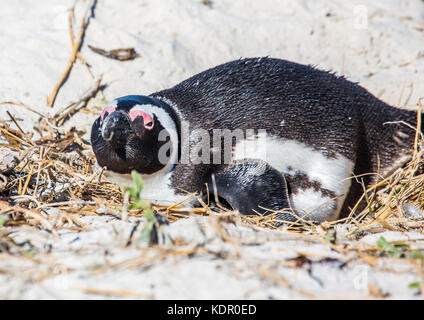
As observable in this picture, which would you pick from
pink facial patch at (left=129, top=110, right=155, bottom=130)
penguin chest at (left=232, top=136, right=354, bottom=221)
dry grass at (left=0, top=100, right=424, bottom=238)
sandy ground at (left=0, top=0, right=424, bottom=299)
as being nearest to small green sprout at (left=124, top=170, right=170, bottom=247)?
sandy ground at (left=0, top=0, right=424, bottom=299)

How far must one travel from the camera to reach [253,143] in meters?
2.59

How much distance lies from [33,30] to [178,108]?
2127mm

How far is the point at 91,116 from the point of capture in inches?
145

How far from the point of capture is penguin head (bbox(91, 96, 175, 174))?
2420 millimetres

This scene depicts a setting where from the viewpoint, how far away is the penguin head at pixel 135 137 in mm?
2420

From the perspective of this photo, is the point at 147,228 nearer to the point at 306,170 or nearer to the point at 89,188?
the point at 89,188

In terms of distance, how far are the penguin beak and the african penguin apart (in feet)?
0.18

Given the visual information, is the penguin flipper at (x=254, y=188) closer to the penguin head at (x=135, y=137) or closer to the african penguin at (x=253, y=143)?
the african penguin at (x=253, y=143)

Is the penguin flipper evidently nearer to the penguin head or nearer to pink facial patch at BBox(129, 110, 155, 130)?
the penguin head

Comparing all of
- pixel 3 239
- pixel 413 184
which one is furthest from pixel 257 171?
pixel 3 239

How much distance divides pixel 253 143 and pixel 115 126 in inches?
30.5

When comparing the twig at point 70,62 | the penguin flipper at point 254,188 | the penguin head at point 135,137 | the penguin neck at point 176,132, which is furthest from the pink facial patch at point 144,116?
the twig at point 70,62

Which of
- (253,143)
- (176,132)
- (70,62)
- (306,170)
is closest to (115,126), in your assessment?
(176,132)

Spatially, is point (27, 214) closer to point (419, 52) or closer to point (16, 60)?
point (16, 60)
